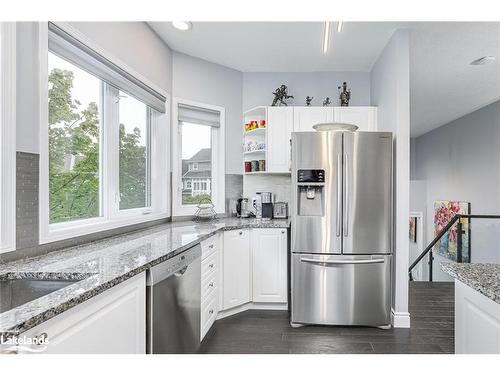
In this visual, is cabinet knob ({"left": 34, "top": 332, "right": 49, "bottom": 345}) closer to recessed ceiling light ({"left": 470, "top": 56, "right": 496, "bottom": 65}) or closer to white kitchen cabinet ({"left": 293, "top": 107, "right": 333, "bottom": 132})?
white kitchen cabinet ({"left": 293, "top": 107, "right": 333, "bottom": 132})

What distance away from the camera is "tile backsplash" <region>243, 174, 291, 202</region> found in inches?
145

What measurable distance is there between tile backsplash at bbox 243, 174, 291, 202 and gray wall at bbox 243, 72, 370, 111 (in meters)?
0.92

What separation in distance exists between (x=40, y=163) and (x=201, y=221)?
5.89ft

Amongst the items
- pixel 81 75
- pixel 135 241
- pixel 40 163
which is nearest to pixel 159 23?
pixel 81 75

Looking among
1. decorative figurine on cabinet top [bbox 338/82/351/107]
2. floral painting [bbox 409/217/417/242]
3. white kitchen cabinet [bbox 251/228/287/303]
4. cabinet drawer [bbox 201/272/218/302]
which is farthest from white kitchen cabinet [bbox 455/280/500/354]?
floral painting [bbox 409/217/417/242]

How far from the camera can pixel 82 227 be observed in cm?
186

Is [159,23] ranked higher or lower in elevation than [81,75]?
higher

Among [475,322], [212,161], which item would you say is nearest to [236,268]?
[212,161]

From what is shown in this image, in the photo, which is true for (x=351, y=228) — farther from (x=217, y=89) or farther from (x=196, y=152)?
(x=217, y=89)

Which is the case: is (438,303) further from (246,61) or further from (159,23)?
(159,23)

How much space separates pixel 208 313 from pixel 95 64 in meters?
2.04

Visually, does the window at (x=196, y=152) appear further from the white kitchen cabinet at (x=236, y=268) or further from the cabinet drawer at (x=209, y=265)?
the cabinet drawer at (x=209, y=265)

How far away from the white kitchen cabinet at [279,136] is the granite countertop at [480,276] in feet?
7.11

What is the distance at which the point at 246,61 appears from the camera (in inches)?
135
